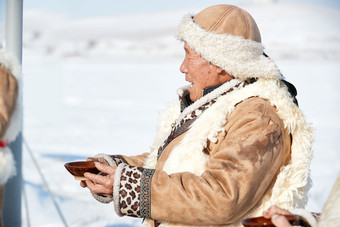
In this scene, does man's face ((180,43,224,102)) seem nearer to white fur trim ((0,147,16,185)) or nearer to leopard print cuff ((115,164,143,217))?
leopard print cuff ((115,164,143,217))

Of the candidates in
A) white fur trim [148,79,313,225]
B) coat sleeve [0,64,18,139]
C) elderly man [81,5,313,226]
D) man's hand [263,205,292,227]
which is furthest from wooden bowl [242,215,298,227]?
coat sleeve [0,64,18,139]

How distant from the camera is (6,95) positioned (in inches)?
101

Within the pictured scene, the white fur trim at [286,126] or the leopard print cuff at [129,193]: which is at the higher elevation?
the white fur trim at [286,126]

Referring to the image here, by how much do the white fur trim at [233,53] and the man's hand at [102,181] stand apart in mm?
520

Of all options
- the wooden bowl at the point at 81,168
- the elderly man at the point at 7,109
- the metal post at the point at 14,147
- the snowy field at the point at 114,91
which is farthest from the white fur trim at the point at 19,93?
the wooden bowl at the point at 81,168

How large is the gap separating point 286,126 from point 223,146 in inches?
9.7

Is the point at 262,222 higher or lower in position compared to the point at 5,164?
higher

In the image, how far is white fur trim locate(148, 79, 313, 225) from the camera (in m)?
1.55

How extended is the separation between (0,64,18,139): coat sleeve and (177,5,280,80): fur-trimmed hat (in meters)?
1.31

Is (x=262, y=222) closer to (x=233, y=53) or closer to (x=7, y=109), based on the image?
(x=233, y=53)

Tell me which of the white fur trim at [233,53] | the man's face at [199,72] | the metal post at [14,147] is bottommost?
the metal post at [14,147]

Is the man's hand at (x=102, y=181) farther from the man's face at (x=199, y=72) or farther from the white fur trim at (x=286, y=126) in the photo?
the man's face at (x=199, y=72)

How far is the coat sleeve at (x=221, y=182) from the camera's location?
1.40 metres

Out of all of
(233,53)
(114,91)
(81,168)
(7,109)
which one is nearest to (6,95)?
(7,109)
